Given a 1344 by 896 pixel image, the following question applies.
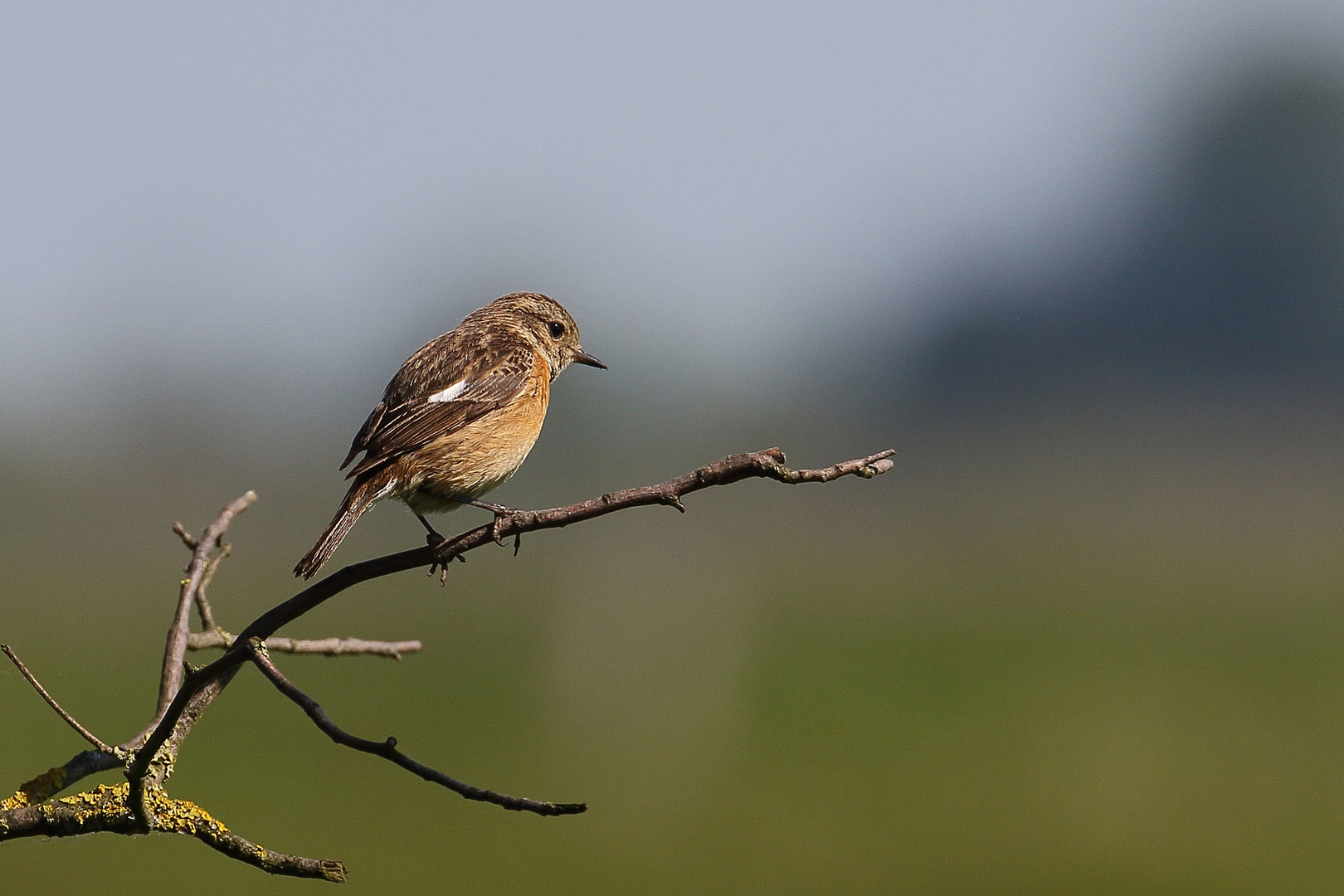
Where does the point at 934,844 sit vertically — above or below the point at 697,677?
below

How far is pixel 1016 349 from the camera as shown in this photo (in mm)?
106250

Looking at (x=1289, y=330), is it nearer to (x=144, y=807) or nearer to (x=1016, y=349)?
(x=1016, y=349)

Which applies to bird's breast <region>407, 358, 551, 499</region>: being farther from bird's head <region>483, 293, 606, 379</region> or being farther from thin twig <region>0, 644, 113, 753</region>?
thin twig <region>0, 644, 113, 753</region>

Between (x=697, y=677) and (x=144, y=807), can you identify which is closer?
(x=144, y=807)

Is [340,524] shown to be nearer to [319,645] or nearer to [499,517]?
[499,517]

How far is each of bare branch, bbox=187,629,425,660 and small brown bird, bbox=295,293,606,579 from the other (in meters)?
1.33

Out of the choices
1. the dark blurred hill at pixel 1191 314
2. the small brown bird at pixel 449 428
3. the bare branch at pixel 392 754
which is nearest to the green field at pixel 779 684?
the dark blurred hill at pixel 1191 314

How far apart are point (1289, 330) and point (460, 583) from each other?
225 ft

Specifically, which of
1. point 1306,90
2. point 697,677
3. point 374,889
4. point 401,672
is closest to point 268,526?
point 401,672

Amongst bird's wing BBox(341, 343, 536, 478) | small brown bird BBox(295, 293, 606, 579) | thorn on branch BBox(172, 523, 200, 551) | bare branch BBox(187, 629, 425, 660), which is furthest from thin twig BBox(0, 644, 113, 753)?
bird's wing BBox(341, 343, 536, 478)

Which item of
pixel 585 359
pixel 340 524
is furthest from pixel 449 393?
pixel 585 359

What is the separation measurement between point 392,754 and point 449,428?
3.39 m

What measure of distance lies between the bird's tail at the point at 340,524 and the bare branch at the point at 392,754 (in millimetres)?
1794

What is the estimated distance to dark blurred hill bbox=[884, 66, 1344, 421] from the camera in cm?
10044
